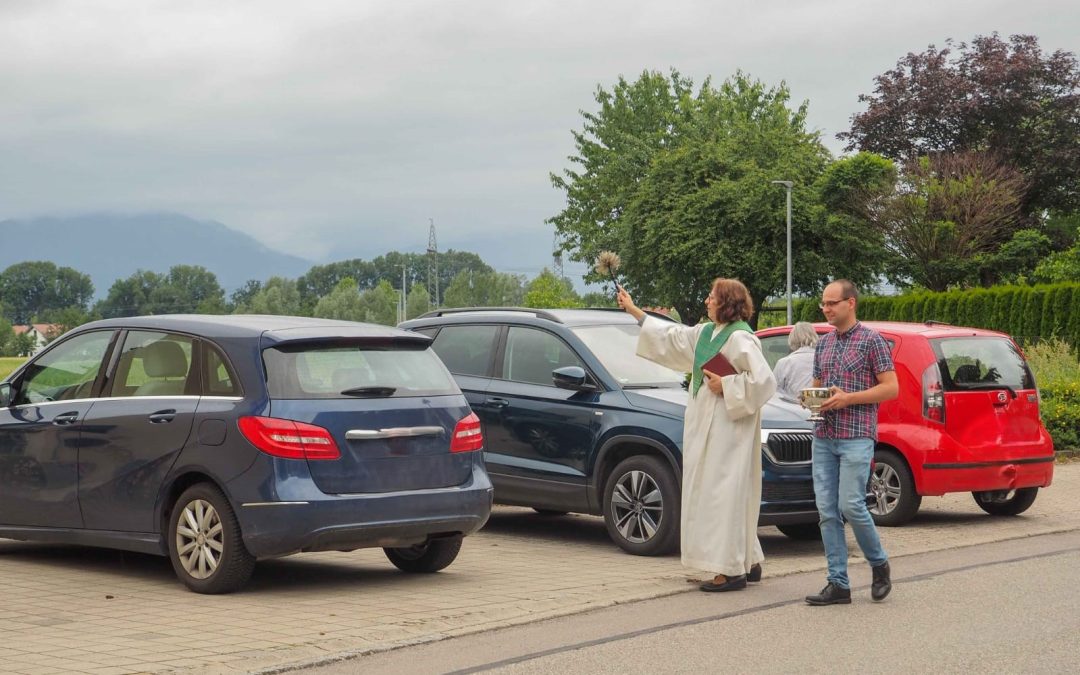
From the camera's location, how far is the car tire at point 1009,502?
502 inches

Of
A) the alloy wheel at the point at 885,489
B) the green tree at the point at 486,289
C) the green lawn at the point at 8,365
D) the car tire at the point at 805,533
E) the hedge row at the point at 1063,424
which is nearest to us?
the car tire at the point at 805,533

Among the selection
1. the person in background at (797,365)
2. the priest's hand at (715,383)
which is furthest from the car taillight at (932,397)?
the priest's hand at (715,383)

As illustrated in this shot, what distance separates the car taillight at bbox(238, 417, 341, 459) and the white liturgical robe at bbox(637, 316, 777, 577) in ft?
7.17

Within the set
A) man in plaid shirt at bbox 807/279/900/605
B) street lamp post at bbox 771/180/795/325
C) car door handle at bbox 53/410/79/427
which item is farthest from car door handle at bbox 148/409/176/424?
street lamp post at bbox 771/180/795/325

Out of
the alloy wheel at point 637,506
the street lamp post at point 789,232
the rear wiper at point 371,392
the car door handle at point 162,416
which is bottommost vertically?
the alloy wheel at point 637,506

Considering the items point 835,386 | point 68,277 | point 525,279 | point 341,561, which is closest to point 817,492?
point 835,386

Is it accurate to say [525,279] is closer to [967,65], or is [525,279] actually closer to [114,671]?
[967,65]

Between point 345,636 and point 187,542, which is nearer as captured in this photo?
point 345,636

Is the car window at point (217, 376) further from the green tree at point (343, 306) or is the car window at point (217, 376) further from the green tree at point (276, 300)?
the green tree at point (343, 306)

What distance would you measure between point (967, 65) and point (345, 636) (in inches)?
2302

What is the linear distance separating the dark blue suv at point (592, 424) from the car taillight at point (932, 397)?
1.36 meters

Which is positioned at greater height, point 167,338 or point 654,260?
point 654,260

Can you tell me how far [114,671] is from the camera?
650cm

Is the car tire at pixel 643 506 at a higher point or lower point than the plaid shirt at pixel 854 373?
lower
